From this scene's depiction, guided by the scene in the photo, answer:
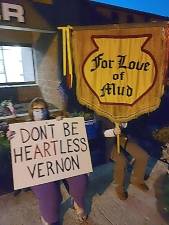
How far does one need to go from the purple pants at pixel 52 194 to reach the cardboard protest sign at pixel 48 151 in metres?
0.08

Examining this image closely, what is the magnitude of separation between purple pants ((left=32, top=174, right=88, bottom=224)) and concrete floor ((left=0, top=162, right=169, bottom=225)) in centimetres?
A: 39

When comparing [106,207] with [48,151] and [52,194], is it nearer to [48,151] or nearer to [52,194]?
[52,194]

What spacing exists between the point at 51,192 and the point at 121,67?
1.69 metres

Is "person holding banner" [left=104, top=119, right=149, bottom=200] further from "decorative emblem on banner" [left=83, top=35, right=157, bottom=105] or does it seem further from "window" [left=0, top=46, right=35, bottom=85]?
"window" [left=0, top=46, right=35, bottom=85]

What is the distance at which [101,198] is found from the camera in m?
3.27

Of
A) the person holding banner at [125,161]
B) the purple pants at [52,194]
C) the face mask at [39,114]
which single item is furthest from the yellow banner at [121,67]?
the purple pants at [52,194]

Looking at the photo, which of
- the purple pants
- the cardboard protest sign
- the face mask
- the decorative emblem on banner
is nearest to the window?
the decorative emblem on banner

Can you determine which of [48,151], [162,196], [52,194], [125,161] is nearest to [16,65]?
[125,161]

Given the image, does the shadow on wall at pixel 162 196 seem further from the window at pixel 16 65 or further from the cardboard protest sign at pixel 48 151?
the window at pixel 16 65

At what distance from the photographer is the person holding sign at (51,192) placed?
241 centimetres

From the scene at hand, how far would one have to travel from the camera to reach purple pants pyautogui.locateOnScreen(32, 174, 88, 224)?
2.41 m

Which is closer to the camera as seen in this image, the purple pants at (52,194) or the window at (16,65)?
the purple pants at (52,194)

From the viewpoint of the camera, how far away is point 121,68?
2.96m

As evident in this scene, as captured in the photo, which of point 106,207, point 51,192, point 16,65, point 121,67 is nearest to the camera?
point 51,192
